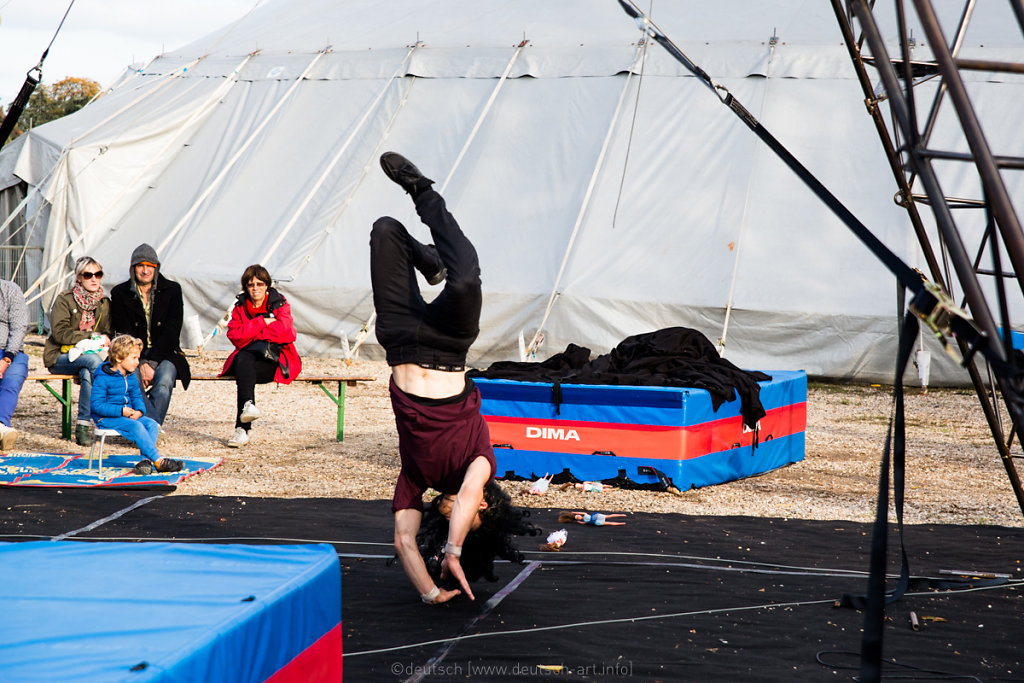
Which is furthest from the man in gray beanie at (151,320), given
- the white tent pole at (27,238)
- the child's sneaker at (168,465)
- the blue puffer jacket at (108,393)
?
the white tent pole at (27,238)

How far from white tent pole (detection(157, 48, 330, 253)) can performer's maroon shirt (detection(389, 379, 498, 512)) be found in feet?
32.5

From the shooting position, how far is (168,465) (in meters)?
5.95

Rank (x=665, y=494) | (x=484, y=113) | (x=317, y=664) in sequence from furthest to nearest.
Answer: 1. (x=484, y=113)
2. (x=665, y=494)
3. (x=317, y=664)

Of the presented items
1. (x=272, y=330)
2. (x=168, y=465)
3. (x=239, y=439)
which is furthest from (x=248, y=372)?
(x=168, y=465)

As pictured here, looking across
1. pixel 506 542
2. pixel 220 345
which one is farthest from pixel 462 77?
pixel 506 542

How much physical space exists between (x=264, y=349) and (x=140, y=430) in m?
1.14

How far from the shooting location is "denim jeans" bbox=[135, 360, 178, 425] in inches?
266

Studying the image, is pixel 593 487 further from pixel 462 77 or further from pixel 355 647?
pixel 462 77

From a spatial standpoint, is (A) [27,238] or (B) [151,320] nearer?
(B) [151,320]

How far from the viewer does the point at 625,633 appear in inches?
135

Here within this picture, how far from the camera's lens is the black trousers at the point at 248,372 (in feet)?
22.9

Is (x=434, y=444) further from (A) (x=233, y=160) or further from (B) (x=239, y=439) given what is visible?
(A) (x=233, y=160)

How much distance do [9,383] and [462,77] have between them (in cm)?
765

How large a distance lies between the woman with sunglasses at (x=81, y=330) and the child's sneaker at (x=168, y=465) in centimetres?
118
